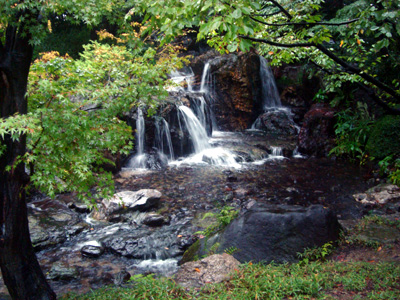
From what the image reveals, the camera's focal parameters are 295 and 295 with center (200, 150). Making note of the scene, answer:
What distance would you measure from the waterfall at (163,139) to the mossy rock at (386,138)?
7915 millimetres

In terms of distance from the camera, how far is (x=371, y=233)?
17.5 feet

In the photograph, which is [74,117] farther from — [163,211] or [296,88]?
[296,88]

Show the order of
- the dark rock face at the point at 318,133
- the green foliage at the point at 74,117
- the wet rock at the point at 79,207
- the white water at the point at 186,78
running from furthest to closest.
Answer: the white water at the point at 186,78 < the dark rock face at the point at 318,133 < the wet rock at the point at 79,207 < the green foliage at the point at 74,117

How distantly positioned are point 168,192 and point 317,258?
575 cm

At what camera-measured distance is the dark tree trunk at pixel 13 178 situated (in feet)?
12.0

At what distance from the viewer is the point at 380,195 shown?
8.18 m

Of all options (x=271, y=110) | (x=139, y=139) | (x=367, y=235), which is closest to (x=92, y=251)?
(x=367, y=235)

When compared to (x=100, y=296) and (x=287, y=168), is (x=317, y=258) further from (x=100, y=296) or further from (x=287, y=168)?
(x=287, y=168)

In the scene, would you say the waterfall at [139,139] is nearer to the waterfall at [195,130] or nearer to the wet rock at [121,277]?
the waterfall at [195,130]

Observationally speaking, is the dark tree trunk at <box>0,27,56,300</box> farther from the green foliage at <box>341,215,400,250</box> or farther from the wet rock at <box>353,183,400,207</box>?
the wet rock at <box>353,183,400,207</box>

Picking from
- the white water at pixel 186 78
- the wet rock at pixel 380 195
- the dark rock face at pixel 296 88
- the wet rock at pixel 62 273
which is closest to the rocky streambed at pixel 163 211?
the wet rock at pixel 62 273

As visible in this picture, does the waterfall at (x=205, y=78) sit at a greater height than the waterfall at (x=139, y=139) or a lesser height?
greater

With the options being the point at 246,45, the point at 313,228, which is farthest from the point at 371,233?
the point at 246,45

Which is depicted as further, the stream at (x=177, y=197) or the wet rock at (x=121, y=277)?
the stream at (x=177, y=197)
